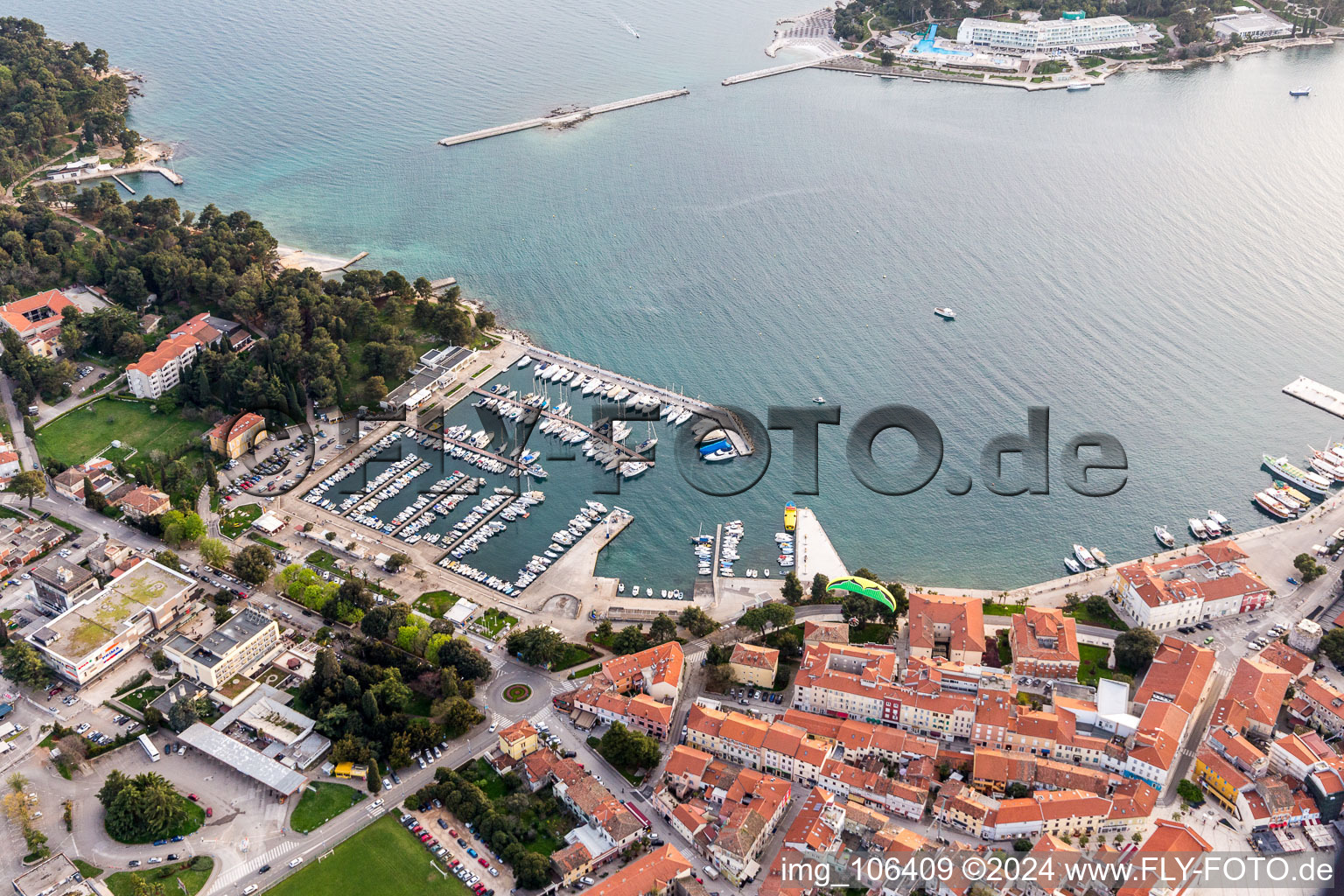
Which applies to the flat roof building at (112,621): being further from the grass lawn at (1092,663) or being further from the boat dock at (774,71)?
the boat dock at (774,71)

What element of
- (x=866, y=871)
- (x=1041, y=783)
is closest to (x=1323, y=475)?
(x=1041, y=783)

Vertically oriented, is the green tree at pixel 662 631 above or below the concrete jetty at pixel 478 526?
below

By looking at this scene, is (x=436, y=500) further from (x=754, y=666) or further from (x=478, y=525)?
(x=754, y=666)

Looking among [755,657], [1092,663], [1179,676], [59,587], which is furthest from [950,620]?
[59,587]

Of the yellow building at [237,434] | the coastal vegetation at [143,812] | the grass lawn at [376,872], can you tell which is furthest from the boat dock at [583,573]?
the yellow building at [237,434]

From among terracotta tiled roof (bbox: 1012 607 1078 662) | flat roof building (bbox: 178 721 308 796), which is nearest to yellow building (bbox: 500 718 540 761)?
flat roof building (bbox: 178 721 308 796)

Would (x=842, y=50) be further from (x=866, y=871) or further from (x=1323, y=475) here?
(x=866, y=871)

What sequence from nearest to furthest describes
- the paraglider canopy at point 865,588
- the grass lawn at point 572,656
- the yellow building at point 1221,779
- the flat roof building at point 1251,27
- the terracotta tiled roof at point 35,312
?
the yellow building at point 1221,779
the grass lawn at point 572,656
the paraglider canopy at point 865,588
the terracotta tiled roof at point 35,312
the flat roof building at point 1251,27
